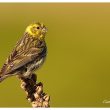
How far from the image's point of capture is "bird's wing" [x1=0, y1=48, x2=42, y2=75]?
565 cm

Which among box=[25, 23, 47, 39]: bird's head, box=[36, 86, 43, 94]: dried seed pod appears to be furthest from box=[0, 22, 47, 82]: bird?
box=[36, 86, 43, 94]: dried seed pod

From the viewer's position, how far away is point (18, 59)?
19.2 ft

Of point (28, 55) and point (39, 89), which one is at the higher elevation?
point (28, 55)

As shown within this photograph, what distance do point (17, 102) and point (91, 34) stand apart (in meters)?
4.29

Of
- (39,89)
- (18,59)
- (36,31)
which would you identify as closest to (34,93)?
(39,89)

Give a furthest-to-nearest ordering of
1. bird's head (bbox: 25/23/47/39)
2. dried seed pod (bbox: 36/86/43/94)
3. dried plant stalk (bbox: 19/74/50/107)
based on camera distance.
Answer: bird's head (bbox: 25/23/47/39)
dried seed pod (bbox: 36/86/43/94)
dried plant stalk (bbox: 19/74/50/107)

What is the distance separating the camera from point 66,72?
980 cm

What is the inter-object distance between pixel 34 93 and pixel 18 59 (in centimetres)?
85

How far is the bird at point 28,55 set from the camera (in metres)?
5.67

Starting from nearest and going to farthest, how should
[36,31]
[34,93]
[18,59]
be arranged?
[34,93]
[18,59]
[36,31]

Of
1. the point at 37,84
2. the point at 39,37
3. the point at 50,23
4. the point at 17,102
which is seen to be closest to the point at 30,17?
the point at 50,23

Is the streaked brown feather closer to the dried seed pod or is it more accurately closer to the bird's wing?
the bird's wing

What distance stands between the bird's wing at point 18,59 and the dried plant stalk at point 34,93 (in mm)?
202

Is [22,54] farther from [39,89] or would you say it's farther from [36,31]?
[39,89]
